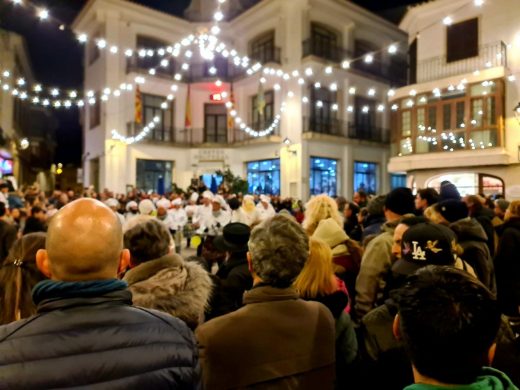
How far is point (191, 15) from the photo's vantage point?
26.7 metres

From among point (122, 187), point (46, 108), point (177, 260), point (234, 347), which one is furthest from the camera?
point (46, 108)

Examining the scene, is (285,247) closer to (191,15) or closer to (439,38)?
(439,38)

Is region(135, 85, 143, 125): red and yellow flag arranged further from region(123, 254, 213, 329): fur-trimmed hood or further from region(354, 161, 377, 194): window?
region(123, 254, 213, 329): fur-trimmed hood

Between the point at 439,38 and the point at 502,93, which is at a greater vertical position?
the point at 439,38

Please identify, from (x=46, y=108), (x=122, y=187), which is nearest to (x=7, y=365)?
(x=122, y=187)

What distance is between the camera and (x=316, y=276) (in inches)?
101

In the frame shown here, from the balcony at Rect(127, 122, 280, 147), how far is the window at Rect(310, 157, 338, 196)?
3.61 meters

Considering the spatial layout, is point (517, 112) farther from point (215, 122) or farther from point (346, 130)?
point (215, 122)

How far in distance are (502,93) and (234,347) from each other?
58.2ft

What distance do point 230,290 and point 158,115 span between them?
22.7m

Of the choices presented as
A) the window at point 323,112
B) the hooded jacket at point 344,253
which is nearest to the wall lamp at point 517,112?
the window at point 323,112

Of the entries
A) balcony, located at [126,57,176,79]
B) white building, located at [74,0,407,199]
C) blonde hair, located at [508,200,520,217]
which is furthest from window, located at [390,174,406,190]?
blonde hair, located at [508,200,520,217]

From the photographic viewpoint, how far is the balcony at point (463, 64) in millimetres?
16609

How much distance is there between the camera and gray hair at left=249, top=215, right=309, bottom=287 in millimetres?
2086
